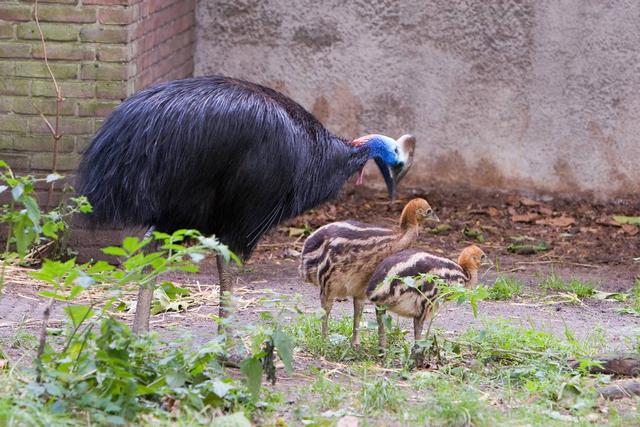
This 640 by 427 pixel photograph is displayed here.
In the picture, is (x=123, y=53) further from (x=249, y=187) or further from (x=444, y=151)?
(x=444, y=151)

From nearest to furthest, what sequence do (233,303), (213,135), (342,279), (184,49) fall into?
(233,303)
(213,135)
(342,279)
(184,49)

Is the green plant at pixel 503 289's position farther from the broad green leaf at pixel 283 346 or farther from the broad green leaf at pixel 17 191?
the broad green leaf at pixel 17 191

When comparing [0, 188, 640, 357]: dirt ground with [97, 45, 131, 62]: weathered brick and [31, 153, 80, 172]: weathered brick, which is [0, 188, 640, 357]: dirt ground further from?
[97, 45, 131, 62]: weathered brick

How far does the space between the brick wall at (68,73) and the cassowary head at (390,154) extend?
1951 mm

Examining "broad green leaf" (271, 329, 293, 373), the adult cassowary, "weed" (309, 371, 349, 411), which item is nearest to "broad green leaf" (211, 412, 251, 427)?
"broad green leaf" (271, 329, 293, 373)

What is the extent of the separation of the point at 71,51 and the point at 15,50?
365 mm

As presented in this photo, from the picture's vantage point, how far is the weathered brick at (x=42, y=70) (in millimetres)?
7301

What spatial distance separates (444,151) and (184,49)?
225cm

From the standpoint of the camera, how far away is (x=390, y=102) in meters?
9.31

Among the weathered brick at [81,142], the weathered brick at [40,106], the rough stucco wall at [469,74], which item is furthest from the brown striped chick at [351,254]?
the rough stucco wall at [469,74]

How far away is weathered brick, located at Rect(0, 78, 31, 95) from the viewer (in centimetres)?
736

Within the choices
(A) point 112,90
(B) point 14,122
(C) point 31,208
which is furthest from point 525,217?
(C) point 31,208

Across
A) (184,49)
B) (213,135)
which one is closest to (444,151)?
(184,49)

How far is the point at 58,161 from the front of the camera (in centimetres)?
740
